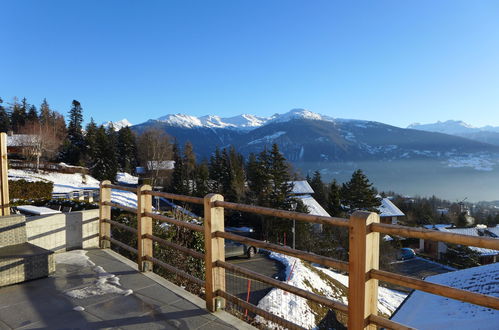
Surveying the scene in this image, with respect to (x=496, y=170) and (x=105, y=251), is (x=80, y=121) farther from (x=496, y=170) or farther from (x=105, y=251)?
(x=496, y=170)

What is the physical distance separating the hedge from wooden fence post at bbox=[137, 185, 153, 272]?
2097cm

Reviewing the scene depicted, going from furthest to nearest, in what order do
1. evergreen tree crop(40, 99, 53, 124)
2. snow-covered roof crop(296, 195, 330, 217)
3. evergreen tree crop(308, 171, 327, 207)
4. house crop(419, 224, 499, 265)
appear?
evergreen tree crop(40, 99, 53, 124), evergreen tree crop(308, 171, 327, 207), snow-covered roof crop(296, 195, 330, 217), house crop(419, 224, 499, 265)

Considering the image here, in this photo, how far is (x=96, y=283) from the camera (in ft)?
12.0

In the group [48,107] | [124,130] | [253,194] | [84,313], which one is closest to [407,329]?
[84,313]

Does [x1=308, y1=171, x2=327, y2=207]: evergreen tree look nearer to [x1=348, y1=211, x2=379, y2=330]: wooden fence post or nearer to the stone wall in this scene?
the stone wall

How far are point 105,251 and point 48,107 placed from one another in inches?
2966

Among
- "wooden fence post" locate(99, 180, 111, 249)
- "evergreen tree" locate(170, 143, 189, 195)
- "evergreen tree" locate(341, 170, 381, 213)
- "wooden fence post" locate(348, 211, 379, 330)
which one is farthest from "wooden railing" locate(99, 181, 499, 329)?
"evergreen tree" locate(170, 143, 189, 195)

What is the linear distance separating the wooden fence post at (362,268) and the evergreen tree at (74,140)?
53.5 metres

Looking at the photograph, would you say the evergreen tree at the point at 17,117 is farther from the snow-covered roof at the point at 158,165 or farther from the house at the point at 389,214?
the house at the point at 389,214

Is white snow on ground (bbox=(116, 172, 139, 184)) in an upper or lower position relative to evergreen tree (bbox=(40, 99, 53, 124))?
lower

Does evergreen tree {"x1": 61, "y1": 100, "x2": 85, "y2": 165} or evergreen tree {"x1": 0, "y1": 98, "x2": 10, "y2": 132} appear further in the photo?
evergreen tree {"x1": 0, "y1": 98, "x2": 10, "y2": 132}

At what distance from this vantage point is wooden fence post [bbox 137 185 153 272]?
159 inches

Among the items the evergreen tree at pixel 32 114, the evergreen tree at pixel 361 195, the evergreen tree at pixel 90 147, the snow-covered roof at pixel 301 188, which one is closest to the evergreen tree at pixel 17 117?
the evergreen tree at pixel 32 114

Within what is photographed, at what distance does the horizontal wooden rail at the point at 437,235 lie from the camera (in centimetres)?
157
